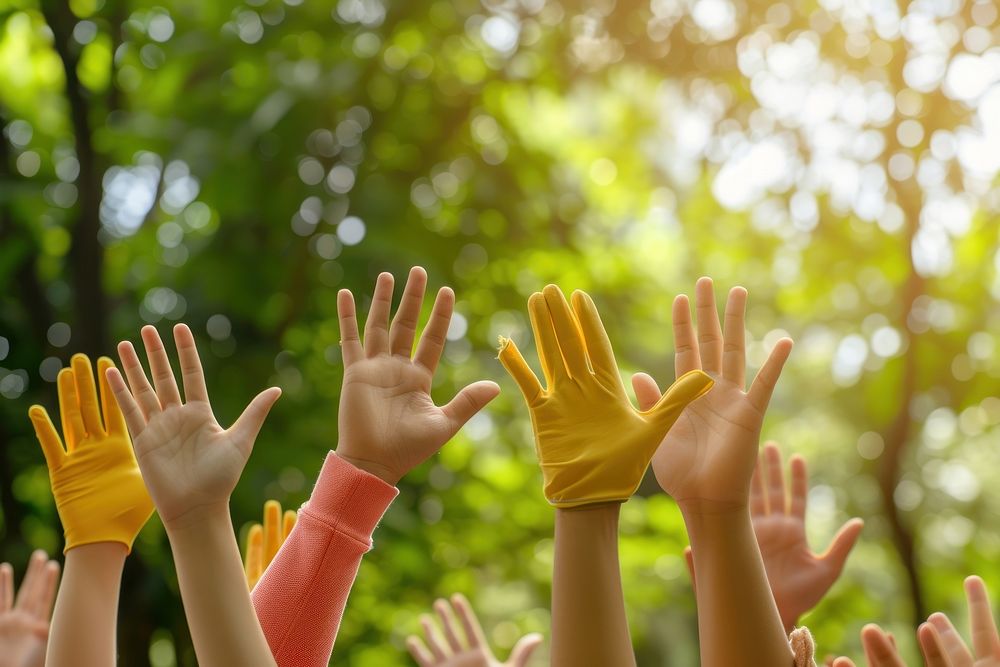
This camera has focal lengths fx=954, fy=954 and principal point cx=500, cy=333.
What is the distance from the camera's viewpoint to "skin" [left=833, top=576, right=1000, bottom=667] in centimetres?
169

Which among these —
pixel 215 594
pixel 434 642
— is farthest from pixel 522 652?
pixel 215 594

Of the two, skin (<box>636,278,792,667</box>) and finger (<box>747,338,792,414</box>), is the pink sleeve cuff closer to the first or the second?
skin (<box>636,278,792,667</box>)

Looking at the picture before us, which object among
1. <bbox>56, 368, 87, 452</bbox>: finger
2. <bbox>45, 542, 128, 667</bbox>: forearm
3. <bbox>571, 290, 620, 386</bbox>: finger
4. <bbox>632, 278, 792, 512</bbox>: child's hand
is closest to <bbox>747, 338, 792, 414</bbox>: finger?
<bbox>632, 278, 792, 512</bbox>: child's hand

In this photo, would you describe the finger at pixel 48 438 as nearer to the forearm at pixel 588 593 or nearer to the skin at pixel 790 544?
the forearm at pixel 588 593

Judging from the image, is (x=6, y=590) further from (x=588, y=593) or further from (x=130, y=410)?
(x=588, y=593)

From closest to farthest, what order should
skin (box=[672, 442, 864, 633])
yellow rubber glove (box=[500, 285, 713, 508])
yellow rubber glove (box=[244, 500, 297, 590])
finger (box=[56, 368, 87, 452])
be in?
1. yellow rubber glove (box=[500, 285, 713, 508])
2. finger (box=[56, 368, 87, 452])
3. skin (box=[672, 442, 864, 633])
4. yellow rubber glove (box=[244, 500, 297, 590])

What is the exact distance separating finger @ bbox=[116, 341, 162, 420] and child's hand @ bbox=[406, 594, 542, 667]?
1.58m

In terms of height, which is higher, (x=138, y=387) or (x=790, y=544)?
(x=138, y=387)

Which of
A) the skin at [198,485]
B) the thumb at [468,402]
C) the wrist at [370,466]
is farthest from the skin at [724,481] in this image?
the skin at [198,485]

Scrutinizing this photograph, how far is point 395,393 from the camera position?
2082 mm

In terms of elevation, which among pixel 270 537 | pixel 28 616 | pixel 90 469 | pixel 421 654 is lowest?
pixel 421 654

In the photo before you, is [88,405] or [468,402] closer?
[468,402]

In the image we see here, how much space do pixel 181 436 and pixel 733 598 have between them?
1.13 m

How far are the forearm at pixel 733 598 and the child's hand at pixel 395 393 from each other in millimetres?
534
